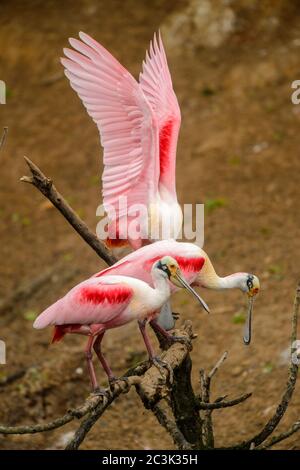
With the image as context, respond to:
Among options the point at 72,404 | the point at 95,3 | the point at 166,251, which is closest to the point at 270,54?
the point at 95,3

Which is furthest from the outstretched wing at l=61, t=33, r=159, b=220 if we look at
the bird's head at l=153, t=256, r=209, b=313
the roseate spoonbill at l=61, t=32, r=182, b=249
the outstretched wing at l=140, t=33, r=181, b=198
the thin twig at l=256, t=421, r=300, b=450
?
the thin twig at l=256, t=421, r=300, b=450

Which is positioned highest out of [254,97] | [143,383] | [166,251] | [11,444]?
[254,97]

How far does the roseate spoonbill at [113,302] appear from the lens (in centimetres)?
501

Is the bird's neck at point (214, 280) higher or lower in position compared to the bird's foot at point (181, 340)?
higher

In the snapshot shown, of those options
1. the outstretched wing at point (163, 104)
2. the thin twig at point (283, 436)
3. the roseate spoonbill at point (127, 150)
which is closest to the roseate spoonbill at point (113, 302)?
the thin twig at point (283, 436)

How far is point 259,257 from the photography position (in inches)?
371

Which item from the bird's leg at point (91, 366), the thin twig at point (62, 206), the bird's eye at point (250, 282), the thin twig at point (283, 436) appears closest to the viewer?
the bird's leg at point (91, 366)

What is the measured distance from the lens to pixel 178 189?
10.7 meters

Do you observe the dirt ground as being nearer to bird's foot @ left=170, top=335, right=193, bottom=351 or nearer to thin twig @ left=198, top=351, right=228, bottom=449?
thin twig @ left=198, top=351, right=228, bottom=449

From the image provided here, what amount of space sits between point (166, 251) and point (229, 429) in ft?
7.88

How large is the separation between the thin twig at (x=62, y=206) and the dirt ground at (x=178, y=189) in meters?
1.89

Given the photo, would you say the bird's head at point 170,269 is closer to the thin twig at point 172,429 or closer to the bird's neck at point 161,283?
the bird's neck at point 161,283

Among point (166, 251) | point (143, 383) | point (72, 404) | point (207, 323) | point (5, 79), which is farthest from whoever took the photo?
A: point (5, 79)

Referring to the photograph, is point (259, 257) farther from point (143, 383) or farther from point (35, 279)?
point (143, 383)
